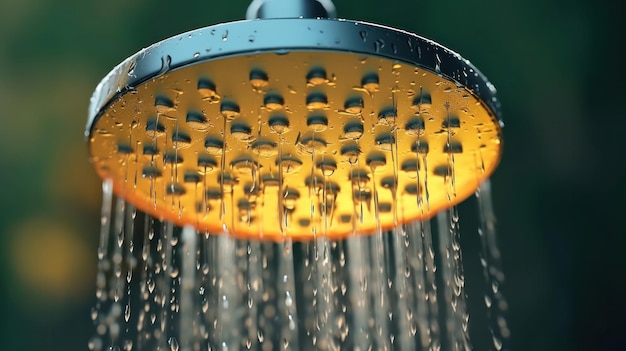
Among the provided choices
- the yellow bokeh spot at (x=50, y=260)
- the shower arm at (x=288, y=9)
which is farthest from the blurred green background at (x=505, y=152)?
the shower arm at (x=288, y=9)

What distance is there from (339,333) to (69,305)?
62cm

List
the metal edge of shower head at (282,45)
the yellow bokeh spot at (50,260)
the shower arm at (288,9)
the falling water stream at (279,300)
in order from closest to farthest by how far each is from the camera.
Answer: the metal edge of shower head at (282,45), the shower arm at (288,9), the falling water stream at (279,300), the yellow bokeh spot at (50,260)

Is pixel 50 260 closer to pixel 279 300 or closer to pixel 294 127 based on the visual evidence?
pixel 279 300

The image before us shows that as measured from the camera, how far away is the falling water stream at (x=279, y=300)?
1.87 metres

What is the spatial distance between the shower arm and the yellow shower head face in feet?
0.41

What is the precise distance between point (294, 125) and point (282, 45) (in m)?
0.14

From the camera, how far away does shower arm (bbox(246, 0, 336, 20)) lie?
939 mm

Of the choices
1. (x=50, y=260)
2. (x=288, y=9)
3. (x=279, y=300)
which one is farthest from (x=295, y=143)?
(x=50, y=260)

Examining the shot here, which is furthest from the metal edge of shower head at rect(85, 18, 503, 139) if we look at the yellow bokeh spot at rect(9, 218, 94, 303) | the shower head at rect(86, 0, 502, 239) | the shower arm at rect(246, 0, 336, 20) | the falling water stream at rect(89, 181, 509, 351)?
the yellow bokeh spot at rect(9, 218, 94, 303)

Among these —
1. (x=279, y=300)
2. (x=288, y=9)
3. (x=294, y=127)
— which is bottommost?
(x=279, y=300)

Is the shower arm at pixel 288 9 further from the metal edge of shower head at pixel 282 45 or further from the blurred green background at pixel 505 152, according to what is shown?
the blurred green background at pixel 505 152

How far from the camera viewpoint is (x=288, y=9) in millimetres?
942

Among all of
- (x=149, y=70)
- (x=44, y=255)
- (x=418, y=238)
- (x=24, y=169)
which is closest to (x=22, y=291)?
(x=44, y=255)

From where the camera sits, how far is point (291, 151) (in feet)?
3.20
